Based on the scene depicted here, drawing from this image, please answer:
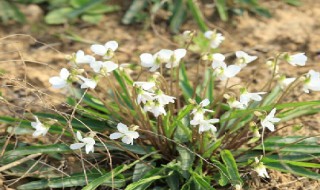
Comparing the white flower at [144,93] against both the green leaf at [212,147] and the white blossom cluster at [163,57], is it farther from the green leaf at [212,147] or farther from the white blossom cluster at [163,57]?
the green leaf at [212,147]

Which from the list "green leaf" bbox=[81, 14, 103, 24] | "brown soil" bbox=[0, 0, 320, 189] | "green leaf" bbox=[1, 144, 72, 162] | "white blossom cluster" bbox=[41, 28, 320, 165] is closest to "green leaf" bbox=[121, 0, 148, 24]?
"brown soil" bbox=[0, 0, 320, 189]

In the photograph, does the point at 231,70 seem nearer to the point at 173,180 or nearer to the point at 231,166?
the point at 231,166

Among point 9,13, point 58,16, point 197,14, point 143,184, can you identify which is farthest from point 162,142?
point 9,13

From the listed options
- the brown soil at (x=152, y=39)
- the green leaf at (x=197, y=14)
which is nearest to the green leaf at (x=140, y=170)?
the brown soil at (x=152, y=39)

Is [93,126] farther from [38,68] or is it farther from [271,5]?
[271,5]

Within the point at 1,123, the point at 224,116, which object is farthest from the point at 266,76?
the point at 1,123
